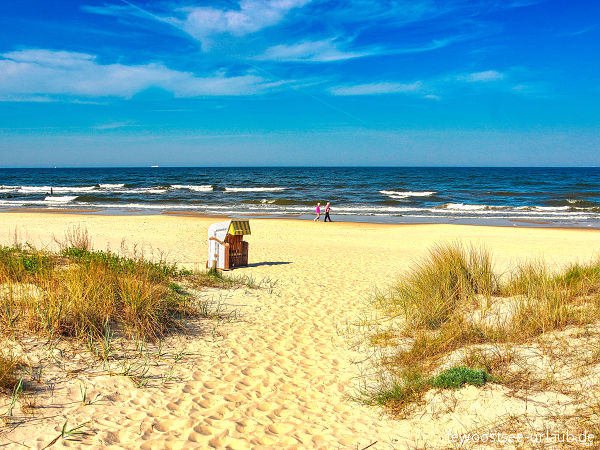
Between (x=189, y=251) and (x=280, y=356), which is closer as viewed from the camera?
(x=280, y=356)

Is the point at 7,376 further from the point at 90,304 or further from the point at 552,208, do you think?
the point at 552,208

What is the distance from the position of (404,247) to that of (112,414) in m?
13.8

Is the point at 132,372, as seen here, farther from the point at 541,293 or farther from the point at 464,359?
the point at 541,293

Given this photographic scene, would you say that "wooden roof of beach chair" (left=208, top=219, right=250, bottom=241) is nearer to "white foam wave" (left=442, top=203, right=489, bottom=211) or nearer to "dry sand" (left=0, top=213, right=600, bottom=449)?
"dry sand" (left=0, top=213, right=600, bottom=449)

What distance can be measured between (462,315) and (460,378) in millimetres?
1814

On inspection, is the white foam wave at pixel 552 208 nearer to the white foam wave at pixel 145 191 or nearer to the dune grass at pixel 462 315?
the dune grass at pixel 462 315

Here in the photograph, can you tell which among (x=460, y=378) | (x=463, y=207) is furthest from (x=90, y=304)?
(x=463, y=207)

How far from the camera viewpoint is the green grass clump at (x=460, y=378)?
4.12m

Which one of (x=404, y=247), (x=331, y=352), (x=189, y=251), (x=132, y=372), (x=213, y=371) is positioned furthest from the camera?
(x=404, y=247)

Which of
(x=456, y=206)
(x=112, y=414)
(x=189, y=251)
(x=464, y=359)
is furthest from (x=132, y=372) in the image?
(x=456, y=206)

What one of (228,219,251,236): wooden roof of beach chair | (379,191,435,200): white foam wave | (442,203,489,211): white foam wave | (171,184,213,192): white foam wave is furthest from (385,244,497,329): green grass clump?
(171,184,213,192): white foam wave

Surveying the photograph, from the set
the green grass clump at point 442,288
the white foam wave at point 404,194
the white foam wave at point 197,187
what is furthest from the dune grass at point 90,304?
the white foam wave at point 197,187

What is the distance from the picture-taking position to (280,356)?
558cm

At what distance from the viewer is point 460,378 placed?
4164 millimetres
